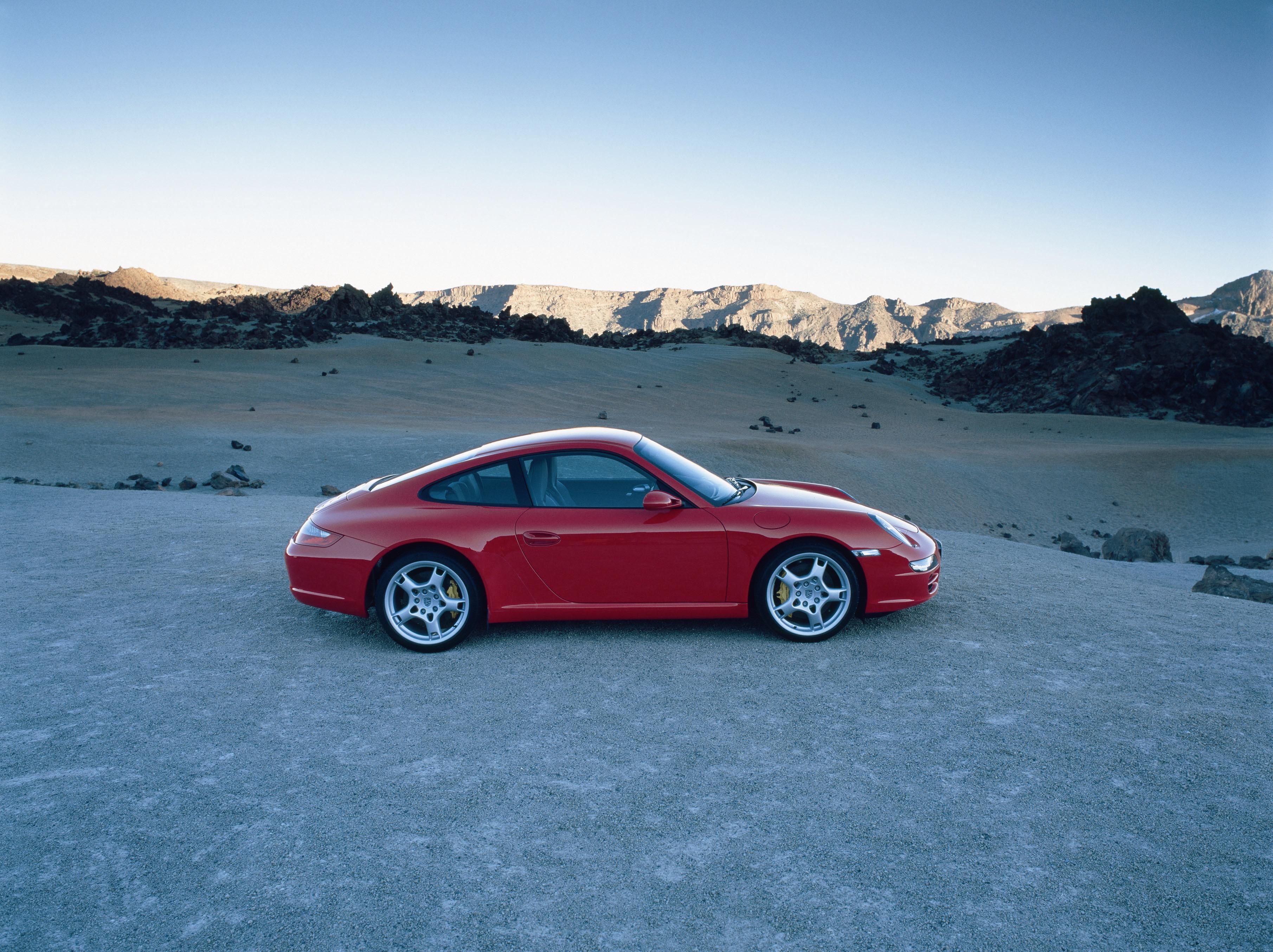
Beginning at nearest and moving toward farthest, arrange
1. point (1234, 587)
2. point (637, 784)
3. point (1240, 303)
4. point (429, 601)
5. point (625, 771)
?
point (637, 784) → point (625, 771) → point (429, 601) → point (1234, 587) → point (1240, 303)

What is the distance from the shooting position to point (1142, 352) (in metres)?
33.4

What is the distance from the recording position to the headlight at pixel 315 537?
16.0 ft

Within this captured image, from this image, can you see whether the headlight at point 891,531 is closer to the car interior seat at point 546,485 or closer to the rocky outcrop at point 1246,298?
the car interior seat at point 546,485

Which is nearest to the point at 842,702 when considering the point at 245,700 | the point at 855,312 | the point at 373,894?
the point at 373,894

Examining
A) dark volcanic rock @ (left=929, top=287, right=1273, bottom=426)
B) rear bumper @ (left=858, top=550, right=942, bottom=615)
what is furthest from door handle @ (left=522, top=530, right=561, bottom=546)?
dark volcanic rock @ (left=929, top=287, right=1273, bottom=426)

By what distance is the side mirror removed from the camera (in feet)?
15.3

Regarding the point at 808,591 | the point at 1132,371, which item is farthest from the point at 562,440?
the point at 1132,371

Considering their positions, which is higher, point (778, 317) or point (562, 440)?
point (778, 317)

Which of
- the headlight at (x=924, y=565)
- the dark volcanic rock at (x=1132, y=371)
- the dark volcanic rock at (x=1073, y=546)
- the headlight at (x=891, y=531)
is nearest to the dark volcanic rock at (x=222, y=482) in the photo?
the headlight at (x=891, y=531)

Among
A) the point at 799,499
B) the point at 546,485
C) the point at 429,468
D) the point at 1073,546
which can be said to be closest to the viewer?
the point at 546,485

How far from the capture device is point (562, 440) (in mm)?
5066

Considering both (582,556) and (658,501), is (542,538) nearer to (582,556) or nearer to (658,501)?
(582,556)

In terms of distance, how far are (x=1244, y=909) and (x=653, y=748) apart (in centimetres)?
213

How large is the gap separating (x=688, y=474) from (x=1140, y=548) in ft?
32.7
